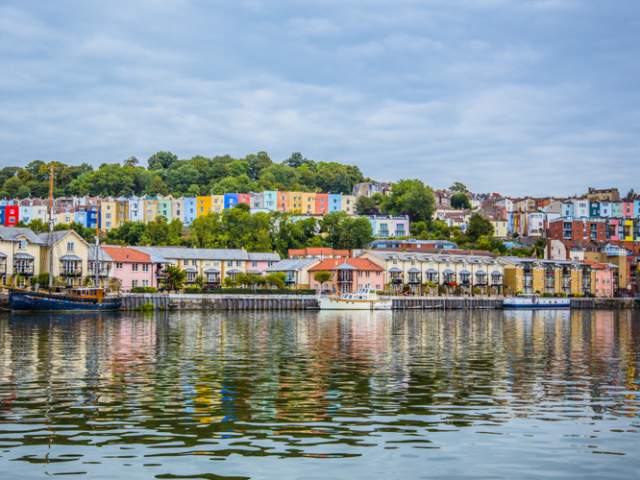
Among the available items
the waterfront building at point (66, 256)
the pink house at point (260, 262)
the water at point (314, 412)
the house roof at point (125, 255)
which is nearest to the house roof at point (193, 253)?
Answer: the pink house at point (260, 262)

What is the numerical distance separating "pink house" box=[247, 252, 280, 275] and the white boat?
25055mm

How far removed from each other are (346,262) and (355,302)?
19925 mm

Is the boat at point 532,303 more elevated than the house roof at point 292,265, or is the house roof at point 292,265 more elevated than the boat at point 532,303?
the house roof at point 292,265

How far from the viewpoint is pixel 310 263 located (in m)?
133

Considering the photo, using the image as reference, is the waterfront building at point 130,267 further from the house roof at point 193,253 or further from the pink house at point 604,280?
the pink house at point 604,280

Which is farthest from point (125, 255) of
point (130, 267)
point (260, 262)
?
point (260, 262)

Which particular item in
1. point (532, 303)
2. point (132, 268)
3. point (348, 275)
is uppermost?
point (132, 268)

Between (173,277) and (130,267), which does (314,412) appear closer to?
(173,277)

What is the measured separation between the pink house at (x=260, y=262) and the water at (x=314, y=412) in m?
88.8

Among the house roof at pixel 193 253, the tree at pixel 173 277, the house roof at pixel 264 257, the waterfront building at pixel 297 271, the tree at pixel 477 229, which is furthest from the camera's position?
the tree at pixel 477 229

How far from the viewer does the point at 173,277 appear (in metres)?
114

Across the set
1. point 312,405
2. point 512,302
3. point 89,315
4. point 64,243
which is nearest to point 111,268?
point 64,243

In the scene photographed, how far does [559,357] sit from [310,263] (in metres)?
91.8

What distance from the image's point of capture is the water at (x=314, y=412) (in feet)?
59.1
